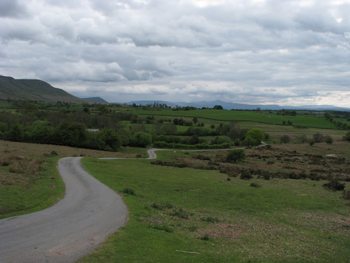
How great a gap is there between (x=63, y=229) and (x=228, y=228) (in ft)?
28.5

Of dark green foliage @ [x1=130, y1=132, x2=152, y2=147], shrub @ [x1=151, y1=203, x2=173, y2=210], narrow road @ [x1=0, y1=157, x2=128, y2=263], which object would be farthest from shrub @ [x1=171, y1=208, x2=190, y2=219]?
dark green foliage @ [x1=130, y1=132, x2=152, y2=147]

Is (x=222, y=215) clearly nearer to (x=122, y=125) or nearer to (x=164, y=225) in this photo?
(x=164, y=225)

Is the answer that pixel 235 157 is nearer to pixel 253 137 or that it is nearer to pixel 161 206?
pixel 253 137

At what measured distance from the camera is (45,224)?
1766cm

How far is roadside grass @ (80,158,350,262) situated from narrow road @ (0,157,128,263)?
2.39 feet

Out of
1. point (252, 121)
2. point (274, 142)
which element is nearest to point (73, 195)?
point (274, 142)

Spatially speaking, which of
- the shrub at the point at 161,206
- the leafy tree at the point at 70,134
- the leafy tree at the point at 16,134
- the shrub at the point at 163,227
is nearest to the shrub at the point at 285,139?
the leafy tree at the point at 70,134

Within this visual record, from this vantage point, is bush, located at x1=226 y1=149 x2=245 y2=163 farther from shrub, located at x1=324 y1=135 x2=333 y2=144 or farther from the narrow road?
the narrow road

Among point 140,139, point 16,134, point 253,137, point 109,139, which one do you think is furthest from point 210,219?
point 253,137

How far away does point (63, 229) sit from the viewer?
55.4 ft

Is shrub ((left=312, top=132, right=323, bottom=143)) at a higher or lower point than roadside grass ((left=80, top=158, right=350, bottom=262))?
lower

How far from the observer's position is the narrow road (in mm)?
13141

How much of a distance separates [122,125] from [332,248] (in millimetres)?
137950

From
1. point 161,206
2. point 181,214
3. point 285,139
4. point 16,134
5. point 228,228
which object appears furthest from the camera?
point 285,139
